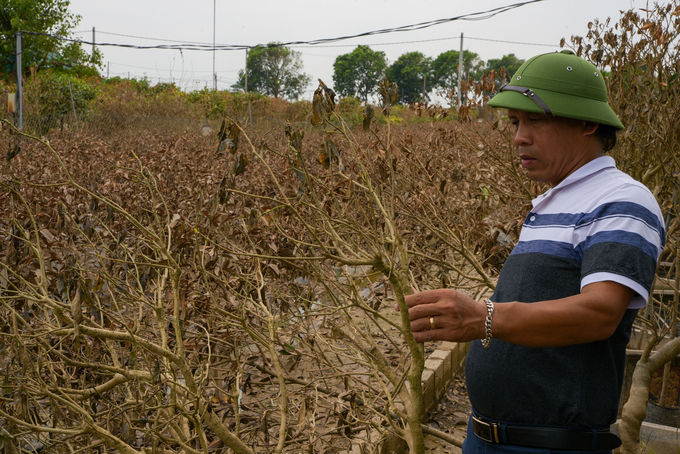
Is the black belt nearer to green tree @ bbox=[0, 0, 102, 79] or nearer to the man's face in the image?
the man's face

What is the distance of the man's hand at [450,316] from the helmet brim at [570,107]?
2.08 ft

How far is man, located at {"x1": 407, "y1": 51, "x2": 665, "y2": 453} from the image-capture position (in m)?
1.26

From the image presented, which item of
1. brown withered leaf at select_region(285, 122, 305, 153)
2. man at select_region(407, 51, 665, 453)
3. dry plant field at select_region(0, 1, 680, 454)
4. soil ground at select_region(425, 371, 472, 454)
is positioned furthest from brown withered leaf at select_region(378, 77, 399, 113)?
soil ground at select_region(425, 371, 472, 454)

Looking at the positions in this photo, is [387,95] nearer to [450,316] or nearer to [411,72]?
[450,316]

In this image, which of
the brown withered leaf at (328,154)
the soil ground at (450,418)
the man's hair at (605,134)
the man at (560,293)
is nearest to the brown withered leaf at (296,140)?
the brown withered leaf at (328,154)

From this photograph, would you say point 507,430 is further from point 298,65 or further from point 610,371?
point 298,65

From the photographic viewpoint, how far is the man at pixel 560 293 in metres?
1.26

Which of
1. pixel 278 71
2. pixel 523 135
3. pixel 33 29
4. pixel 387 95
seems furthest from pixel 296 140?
pixel 278 71

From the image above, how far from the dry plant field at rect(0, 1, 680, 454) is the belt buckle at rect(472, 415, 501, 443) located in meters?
0.31

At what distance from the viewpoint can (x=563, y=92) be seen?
162 centimetres

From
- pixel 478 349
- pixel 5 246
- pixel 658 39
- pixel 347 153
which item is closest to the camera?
pixel 478 349

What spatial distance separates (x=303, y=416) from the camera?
8.05ft

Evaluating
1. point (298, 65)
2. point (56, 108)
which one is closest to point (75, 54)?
point (56, 108)

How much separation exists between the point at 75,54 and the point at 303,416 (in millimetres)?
36709
